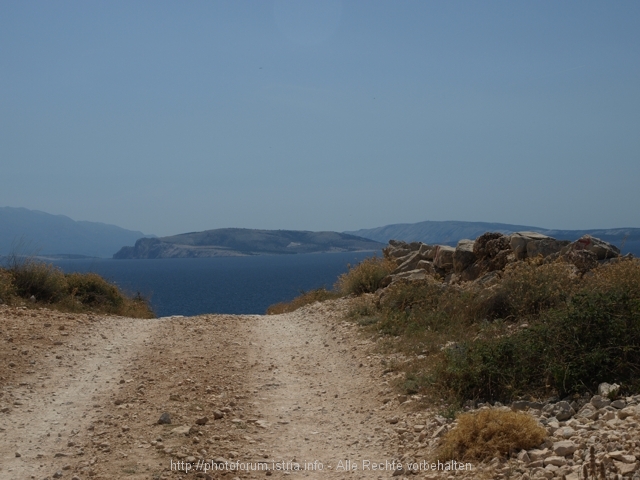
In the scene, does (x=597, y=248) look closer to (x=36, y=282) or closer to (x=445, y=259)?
(x=445, y=259)

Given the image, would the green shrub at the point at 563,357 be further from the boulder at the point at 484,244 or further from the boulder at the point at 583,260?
the boulder at the point at 484,244

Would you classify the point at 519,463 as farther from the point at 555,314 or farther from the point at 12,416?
the point at 12,416

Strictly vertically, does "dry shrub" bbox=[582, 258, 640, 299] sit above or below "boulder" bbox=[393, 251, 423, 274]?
above

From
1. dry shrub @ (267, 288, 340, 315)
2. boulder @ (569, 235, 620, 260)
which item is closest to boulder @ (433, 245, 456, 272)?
boulder @ (569, 235, 620, 260)

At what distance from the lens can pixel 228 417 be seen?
7.66 m

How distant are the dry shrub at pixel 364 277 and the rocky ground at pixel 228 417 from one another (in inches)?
242

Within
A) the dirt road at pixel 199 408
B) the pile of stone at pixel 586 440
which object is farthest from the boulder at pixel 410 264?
the pile of stone at pixel 586 440

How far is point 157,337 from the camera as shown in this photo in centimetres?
1362

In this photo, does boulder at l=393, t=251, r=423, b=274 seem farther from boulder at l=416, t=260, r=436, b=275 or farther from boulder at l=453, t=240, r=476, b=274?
boulder at l=453, t=240, r=476, b=274

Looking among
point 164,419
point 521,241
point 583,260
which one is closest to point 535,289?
point 583,260

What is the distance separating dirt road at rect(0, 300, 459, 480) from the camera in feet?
20.4

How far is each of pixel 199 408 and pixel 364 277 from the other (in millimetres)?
11741

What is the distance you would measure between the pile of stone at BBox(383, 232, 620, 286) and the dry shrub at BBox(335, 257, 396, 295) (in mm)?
449

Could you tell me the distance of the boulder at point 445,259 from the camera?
1791 cm
